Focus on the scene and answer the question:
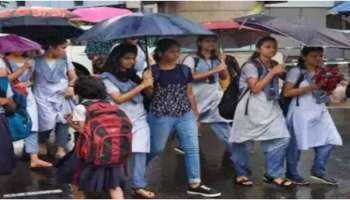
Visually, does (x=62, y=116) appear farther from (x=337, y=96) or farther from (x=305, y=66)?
(x=337, y=96)

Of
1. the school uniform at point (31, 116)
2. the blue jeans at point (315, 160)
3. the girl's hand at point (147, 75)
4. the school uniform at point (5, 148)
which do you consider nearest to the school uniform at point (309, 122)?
the blue jeans at point (315, 160)

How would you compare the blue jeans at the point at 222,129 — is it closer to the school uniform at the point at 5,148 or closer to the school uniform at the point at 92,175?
the school uniform at the point at 92,175

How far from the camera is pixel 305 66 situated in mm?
6832

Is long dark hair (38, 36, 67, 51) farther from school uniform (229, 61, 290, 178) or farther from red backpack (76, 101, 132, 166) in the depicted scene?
red backpack (76, 101, 132, 166)

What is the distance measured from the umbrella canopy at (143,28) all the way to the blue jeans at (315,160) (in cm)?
166

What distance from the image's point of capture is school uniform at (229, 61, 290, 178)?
22.0ft

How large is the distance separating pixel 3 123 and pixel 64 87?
2.13 m

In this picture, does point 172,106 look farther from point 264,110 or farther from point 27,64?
point 27,64

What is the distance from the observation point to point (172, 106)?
6.36 meters

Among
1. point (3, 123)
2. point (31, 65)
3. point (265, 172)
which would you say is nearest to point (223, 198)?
point (265, 172)

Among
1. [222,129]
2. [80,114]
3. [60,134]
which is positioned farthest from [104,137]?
[60,134]

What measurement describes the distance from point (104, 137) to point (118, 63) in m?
1.15

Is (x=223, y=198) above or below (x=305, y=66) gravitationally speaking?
below

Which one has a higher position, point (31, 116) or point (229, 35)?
point (229, 35)
